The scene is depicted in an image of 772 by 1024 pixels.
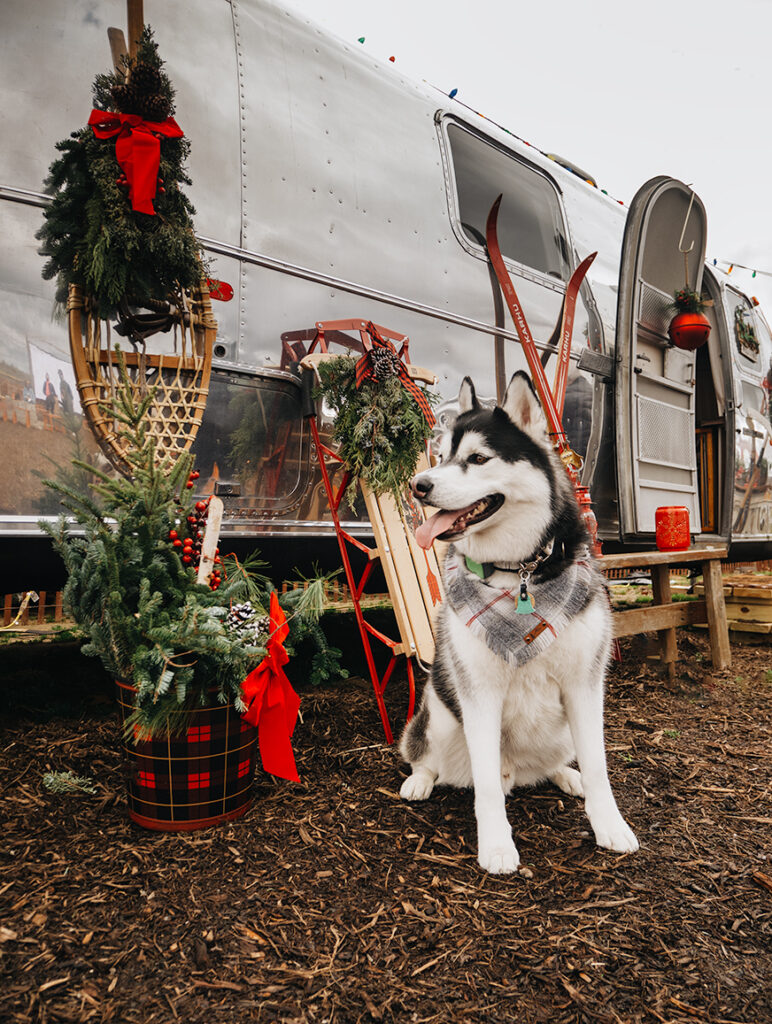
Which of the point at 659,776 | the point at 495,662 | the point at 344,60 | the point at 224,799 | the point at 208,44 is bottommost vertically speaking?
the point at 659,776

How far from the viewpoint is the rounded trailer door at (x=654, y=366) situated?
16.1 ft

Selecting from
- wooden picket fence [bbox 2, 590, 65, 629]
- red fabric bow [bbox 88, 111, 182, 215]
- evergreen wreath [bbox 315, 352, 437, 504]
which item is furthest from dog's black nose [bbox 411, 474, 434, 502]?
wooden picket fence [bbox 2, 590, 65, 629]

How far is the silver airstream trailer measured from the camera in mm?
2600

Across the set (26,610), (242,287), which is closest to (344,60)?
(242,287)

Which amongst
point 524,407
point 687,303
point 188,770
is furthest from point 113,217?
point 687,303

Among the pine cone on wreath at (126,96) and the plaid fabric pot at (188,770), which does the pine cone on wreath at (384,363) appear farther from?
the plaid fabric pot at (188,770)

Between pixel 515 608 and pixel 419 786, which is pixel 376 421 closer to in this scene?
pixel 515 608

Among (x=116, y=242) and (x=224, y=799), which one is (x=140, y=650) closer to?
(x=224, y=799)

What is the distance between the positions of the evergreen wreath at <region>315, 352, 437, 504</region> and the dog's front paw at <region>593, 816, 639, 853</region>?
164 centimetres

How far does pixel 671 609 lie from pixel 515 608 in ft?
9.16

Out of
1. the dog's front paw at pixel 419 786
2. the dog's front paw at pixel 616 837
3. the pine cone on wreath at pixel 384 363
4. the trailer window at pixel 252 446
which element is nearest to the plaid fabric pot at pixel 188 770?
the dog's front paw at pixel 419 786

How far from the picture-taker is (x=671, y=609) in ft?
14.7

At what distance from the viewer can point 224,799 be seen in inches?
89.4

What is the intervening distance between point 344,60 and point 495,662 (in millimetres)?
3418
